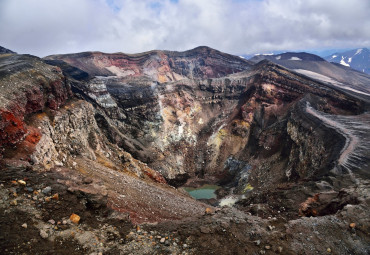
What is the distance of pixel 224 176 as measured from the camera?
50.8 meters

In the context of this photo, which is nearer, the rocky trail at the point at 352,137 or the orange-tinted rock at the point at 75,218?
the orange-tinted rock at the point at 75,218

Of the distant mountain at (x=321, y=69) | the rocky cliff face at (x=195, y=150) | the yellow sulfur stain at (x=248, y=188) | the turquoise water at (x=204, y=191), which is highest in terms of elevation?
the distant mountain at (x=321, y=69)

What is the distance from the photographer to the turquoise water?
148 ft

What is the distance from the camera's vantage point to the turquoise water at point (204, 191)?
4500 cm

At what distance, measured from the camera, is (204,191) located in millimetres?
47000

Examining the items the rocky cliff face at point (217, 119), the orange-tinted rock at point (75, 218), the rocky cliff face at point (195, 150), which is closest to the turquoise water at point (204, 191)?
the rocky cliff face at point (195, 150)

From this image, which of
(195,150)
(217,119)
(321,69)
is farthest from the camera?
(321,69)

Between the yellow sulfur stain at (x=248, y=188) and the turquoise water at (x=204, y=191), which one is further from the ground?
the yellow sulfur stain at (x=248, y=188)

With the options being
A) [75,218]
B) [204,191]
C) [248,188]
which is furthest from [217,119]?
[75,218]

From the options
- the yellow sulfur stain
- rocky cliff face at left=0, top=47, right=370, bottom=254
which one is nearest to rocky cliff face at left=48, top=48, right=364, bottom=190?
rocky cliff face at left=0, top=47, right=370, bottom=254

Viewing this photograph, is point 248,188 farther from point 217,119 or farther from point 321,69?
point 321,69

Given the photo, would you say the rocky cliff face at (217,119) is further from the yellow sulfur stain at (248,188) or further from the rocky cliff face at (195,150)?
the yellow sulfur stain at (248,188)

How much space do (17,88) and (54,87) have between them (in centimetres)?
619

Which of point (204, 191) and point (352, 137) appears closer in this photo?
point (352, 137)
